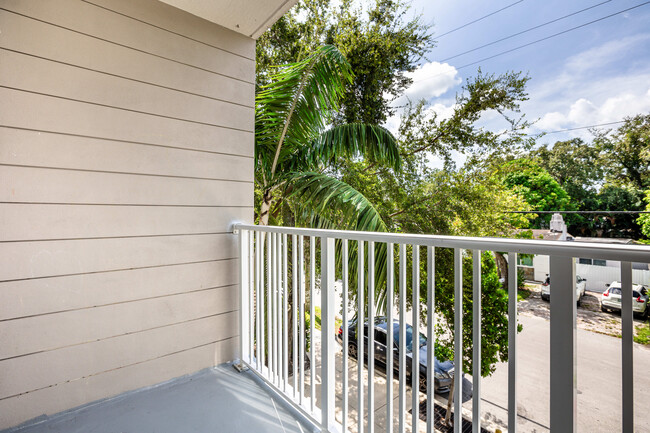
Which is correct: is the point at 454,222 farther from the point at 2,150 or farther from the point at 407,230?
the point at 2,150

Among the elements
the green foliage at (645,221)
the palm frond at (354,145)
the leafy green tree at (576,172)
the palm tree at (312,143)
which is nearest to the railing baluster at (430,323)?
the palm tree at (312,143)

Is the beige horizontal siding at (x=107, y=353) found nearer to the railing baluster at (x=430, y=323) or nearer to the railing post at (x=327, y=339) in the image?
the railing post at (x=327, y=339)

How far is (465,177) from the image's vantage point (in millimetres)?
7344

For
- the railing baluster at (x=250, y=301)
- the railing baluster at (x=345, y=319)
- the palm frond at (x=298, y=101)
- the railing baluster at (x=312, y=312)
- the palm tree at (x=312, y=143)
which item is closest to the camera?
the railing baluster at (x=345, y=319)

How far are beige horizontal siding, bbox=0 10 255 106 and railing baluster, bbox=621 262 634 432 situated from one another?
220cm

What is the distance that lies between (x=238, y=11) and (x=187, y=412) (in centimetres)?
229

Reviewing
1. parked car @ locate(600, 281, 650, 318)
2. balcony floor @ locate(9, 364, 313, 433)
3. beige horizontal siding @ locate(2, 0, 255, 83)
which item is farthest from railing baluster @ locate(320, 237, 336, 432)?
beige horizontal siding @ locate(2, 0, 255, 83)

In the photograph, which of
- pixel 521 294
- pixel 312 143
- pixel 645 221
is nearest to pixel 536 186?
pixel 645 221

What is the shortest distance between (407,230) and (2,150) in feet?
21.3

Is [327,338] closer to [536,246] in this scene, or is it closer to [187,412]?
[187,412]

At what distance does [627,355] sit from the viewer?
697 mm

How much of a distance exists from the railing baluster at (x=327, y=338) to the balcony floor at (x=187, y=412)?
0.47 ft

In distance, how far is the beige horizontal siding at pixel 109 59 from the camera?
1.53m

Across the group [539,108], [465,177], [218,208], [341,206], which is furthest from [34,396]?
[539,108]
